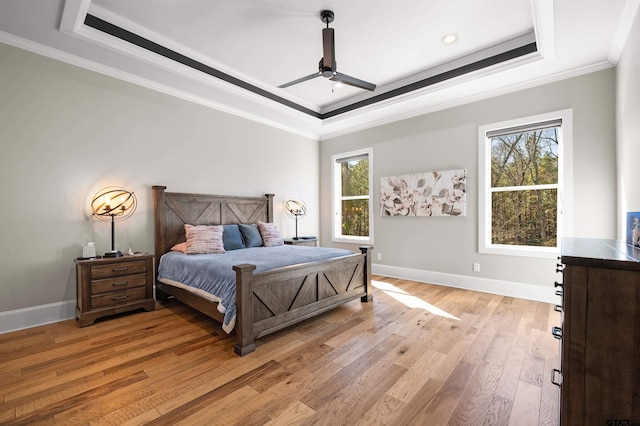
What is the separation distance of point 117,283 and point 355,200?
3.97 metres

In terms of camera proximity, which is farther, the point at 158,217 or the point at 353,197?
the point at 353,197

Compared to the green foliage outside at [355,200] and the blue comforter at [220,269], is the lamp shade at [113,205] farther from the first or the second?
the green foliage outside at [355,200]

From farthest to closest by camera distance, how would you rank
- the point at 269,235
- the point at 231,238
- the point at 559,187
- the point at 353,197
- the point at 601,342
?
the point at 353,197 → the point at 269,235 → the point at 231,238 → the point at 559,187 → the point at 601,342

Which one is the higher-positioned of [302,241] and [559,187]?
[559,187]

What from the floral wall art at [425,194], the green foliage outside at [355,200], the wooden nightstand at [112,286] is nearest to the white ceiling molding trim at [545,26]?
the floral wall art at [425,194]

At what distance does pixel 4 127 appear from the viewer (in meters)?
2.79

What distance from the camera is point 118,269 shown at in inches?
123

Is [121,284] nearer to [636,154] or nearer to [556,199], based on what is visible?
[636,154]

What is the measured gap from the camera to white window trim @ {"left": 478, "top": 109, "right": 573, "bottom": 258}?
3418mm

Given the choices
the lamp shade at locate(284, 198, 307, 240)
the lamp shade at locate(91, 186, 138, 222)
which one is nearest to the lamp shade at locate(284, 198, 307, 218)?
the lamp shade at locate(284, 198, 307, 240)

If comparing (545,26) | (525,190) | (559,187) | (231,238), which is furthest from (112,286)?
(559,187)

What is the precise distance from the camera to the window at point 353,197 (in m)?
5.49

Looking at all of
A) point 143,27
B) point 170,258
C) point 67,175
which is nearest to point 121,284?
point 170,258

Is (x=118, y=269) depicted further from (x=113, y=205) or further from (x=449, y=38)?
(x=449, y=38)
